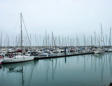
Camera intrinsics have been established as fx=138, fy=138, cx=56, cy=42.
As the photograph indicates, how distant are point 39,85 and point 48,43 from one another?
145ft

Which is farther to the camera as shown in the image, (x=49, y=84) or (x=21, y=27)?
(x=21, y=27)

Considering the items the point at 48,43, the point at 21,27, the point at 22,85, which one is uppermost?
the point at 21,27

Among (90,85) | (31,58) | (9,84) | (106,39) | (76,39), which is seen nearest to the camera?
(90,85)

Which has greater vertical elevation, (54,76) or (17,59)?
(17,59)

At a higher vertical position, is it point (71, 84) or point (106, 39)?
point (106, 39)

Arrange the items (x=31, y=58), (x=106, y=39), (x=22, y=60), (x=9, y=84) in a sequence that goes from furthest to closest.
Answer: (x=106, y=39) → (x=31, y=58) → (x=22, y=60) → (x=9, y=84)

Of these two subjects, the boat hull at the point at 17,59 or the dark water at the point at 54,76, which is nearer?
the dark water at the point at 54,76

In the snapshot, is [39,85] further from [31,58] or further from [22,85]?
[31,58]

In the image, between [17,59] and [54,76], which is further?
[17,59]

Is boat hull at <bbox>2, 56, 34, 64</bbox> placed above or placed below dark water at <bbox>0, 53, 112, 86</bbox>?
above

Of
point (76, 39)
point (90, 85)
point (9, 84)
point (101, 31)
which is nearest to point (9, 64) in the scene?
point (9, 84)

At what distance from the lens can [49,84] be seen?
15.6 meters

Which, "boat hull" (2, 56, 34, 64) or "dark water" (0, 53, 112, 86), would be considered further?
"boat hull" (2, 56, 34, 64)

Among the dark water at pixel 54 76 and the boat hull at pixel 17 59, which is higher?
the boat hull at pixel 17 59
